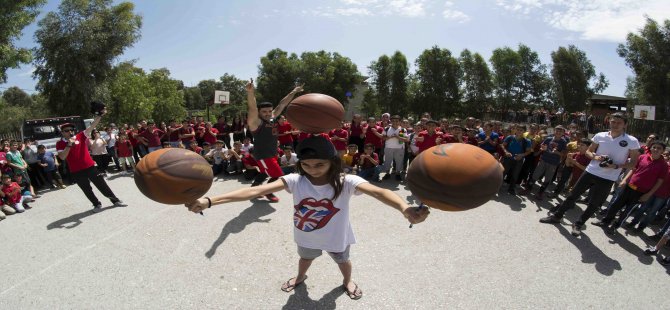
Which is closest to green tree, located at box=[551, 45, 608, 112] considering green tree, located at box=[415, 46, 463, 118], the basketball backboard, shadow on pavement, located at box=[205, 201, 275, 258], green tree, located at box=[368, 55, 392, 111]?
green tree, located at box=[415, 46, 463, 118]

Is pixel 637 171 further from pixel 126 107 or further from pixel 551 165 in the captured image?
pixel 126 107

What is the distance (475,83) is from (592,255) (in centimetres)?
3425

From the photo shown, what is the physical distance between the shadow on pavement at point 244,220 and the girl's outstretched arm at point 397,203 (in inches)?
119

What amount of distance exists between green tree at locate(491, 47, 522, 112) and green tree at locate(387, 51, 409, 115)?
1069 centimetres

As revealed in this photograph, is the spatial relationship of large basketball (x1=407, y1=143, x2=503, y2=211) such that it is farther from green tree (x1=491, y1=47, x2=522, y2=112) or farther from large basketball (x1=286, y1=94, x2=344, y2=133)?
green tree (x1=491, y1=47, x2=522, y2=112)

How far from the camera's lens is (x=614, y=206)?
19.4 feet

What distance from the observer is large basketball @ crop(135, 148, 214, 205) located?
8.42 ft

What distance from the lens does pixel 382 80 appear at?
37406 millimetres

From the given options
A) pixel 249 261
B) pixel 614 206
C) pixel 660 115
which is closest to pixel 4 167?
pixel 249 261

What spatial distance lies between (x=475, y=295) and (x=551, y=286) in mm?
1042

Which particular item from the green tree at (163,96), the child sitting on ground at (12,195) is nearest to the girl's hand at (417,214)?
the child sitting on ground at (12,195)

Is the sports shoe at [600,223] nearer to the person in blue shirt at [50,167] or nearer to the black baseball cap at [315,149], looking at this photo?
the black baseball cap at [315,149]

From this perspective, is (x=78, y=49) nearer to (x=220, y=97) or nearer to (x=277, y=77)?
(x=220, y=97)

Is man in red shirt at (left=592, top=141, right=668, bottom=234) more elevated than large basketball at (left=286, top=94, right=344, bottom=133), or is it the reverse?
large basketball at (left=286, top=94, right=344, bottom=133)
